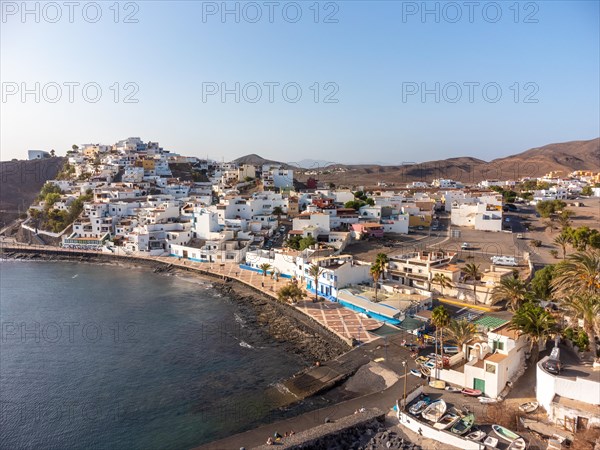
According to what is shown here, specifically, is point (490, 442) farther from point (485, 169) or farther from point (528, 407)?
point (485, 169)

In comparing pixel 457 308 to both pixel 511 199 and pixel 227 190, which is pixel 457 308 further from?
pixel 511 199

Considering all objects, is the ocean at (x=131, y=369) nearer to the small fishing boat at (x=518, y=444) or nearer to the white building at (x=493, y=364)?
the white building at (x=493, y=364)

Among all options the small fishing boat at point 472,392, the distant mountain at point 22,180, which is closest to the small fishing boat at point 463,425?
the small fishing boat at point 472,392

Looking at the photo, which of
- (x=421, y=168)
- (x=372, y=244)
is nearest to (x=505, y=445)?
(x=372, y=244)

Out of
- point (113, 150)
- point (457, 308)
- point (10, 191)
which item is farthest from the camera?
point (113, 150)

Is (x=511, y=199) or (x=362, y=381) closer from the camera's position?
(x=362, y=381)

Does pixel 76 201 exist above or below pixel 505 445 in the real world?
above

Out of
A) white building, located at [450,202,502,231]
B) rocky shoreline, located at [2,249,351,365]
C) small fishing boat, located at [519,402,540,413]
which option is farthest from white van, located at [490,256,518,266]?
small fishing boat, located at [519,402,540,413]

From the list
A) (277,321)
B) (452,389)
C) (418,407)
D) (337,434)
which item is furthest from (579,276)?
(277,321)
